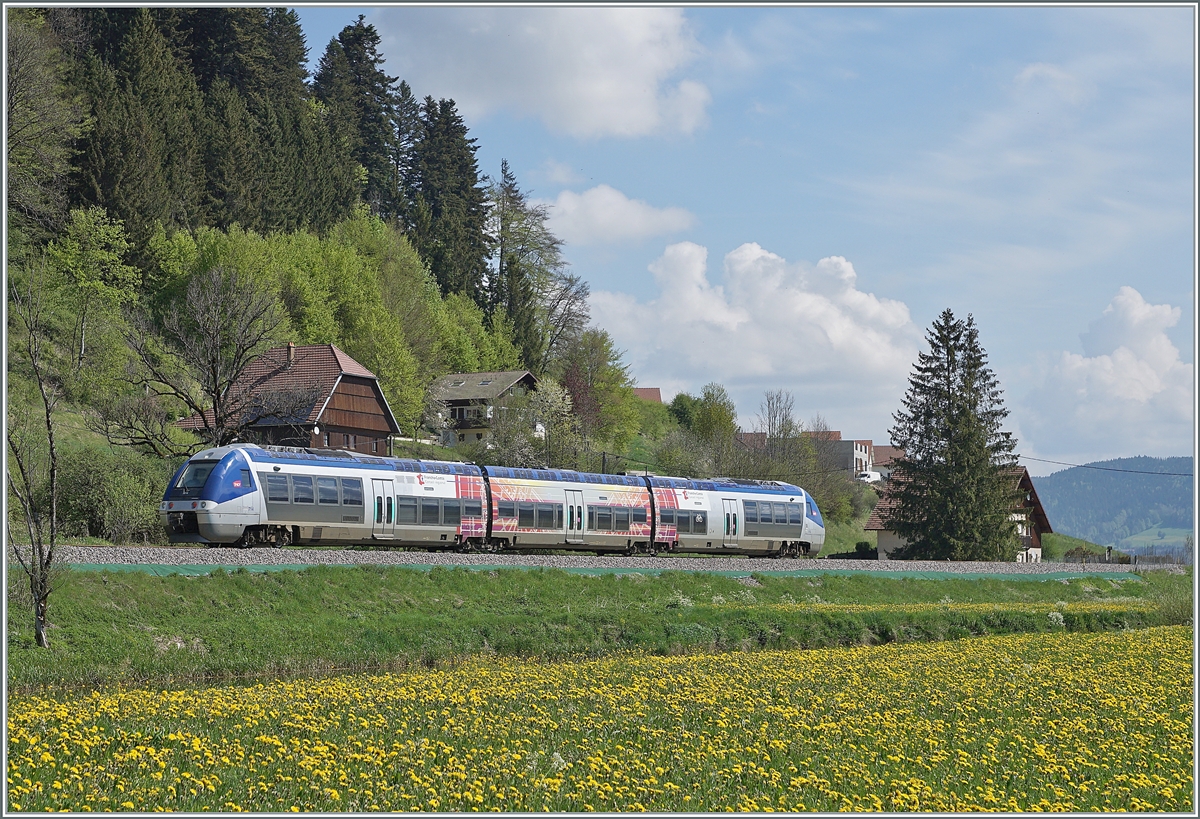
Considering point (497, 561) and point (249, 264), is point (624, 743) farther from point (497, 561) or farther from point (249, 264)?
point (249, 264)

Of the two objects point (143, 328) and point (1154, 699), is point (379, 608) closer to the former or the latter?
point (1154, 699)

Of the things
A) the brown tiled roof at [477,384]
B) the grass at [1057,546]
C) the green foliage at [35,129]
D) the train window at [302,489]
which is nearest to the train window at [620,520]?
the train window at [302,489]

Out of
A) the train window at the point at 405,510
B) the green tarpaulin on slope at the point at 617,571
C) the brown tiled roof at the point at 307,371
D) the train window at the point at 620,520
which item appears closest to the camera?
the green tarpaulin on slope at the point at 617,571

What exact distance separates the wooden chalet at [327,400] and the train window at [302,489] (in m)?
25.6

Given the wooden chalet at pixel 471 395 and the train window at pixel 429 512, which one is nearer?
the train window at pixel 429 512

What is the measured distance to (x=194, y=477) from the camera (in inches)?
1217

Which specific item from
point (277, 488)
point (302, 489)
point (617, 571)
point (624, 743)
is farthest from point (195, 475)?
point (624, 743)

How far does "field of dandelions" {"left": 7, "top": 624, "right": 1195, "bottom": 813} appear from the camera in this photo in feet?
35.3

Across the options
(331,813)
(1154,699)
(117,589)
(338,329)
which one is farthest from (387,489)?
(338,329)

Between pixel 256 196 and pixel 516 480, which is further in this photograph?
pixel 256 196

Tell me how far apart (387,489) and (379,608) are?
619 cm

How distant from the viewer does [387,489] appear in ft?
111

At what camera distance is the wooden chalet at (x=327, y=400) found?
60.3 meters

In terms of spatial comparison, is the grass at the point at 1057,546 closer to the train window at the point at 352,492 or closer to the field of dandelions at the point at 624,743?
the train window at the point at 352,492
